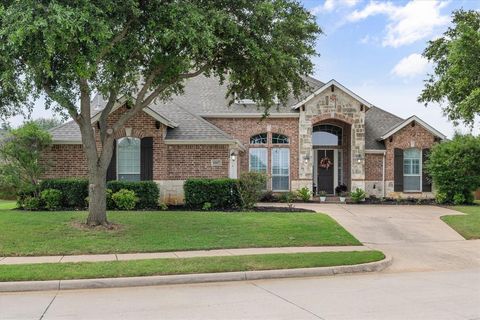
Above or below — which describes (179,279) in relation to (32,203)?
below

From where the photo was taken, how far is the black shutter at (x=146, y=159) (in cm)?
2036

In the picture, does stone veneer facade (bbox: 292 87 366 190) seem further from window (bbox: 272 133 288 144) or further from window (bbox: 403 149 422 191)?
window (bbox: 403 149 422 191)

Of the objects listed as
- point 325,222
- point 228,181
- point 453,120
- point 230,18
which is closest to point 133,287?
point 230,18

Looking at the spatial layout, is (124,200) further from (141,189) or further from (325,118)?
(325,118)

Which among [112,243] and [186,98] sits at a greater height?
[186,98]

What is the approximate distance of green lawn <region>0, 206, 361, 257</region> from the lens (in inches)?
475

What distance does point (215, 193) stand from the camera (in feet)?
62.3

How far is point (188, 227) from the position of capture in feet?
47.8

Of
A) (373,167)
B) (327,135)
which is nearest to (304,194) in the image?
(327,135)

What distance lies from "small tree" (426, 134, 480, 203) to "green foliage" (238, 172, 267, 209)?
9.62 m

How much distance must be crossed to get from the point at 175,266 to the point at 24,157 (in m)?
11.1

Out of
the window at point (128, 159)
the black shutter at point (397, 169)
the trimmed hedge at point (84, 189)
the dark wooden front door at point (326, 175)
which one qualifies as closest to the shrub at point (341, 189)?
the dark wooden front door at point (326, 175)

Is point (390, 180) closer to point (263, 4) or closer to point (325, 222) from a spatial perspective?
point (325, 222)

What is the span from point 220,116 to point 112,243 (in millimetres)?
13457
